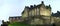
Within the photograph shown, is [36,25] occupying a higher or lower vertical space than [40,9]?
lower

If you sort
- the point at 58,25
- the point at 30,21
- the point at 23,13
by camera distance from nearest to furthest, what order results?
the point at 58,25 < the point at 30,21 < the point at 23,13

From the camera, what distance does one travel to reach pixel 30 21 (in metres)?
40.0

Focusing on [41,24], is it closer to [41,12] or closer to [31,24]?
[31,24]

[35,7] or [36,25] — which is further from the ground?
[35,7]

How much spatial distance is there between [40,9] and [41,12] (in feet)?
2.39

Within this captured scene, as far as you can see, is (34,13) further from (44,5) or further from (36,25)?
(36,25)

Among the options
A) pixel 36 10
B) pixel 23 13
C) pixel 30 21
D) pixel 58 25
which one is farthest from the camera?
pixel 23 13

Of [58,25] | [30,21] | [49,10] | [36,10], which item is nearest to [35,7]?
[36,10]

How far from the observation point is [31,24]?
39750 mm

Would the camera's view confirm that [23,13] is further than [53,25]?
Yes

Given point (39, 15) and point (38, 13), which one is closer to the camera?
point (39, 15)

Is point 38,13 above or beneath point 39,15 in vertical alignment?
above

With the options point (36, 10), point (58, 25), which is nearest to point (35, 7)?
point (36, 10)

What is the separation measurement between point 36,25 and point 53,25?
3107 mm
